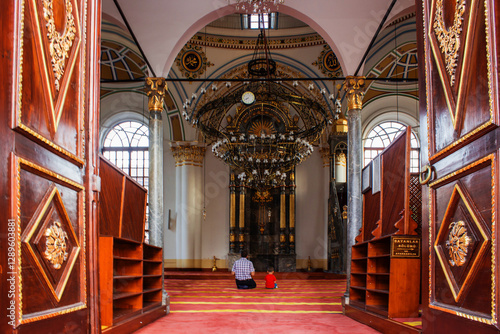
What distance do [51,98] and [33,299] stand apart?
Answer: 95 centimetres

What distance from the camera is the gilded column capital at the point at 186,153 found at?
14859 millimetres

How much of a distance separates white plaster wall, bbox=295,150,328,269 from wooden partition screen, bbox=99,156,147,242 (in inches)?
350

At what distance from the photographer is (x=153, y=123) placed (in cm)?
778

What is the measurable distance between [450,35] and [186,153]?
1238 centimetres

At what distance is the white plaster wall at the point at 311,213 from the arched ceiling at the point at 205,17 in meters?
Answer: 7.59

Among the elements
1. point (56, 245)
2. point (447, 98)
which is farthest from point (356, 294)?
point (56, 245)

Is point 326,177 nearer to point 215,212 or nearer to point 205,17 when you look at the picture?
point 215,212

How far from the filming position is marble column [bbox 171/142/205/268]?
14.5m

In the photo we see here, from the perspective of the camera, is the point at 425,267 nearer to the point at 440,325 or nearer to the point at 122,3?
the point at 440,325

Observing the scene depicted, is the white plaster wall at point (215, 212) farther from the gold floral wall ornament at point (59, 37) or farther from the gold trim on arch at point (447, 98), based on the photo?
the gold floral wall ornament at point (59, 37)

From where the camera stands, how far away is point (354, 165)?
24.9ft

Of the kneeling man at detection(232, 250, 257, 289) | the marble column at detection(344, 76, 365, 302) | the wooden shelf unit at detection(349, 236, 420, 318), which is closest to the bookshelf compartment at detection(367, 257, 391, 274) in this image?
the wooden shelf unit at detection(349, 236, 420, 318)

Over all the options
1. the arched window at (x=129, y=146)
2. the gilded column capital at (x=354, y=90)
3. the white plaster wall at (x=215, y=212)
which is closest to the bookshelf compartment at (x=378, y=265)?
the gilded column capital at (x=354, y=90)

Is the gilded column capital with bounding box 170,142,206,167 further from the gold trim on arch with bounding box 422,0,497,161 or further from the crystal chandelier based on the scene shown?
the gold trim on arch with bounding box 422,0,497,161
